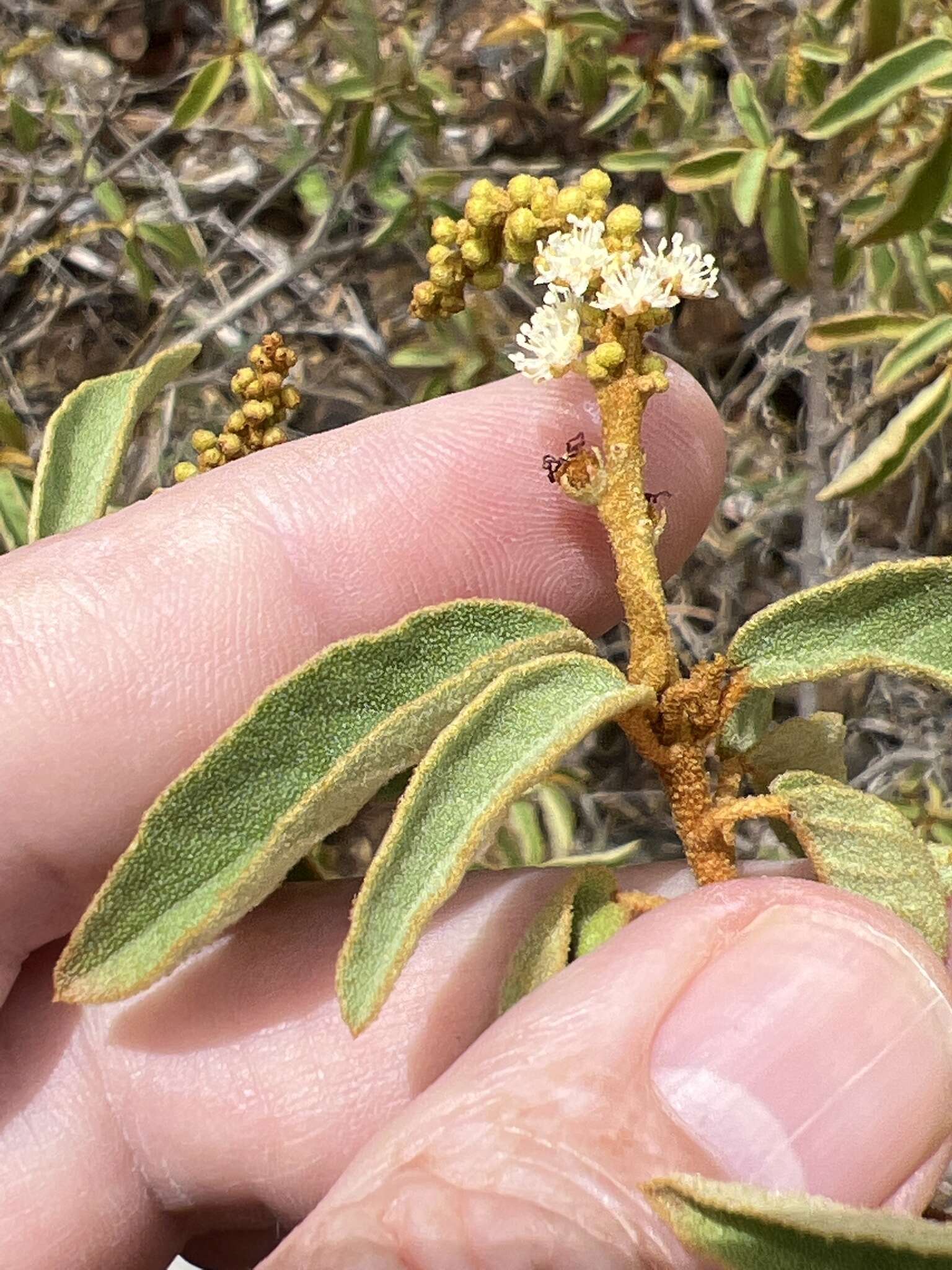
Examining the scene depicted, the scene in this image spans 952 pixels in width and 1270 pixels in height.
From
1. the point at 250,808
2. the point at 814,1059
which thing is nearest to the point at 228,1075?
the point at 250,808

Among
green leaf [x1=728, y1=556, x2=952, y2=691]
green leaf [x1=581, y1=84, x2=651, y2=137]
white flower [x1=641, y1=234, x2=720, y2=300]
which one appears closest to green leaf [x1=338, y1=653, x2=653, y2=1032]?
green leaf [x1=728, y1=556, x2=952, y2=691]

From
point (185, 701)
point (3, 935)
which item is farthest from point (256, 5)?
point (3, 935)

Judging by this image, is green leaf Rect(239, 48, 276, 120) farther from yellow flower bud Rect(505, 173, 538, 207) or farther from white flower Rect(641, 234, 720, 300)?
white flower Rect(641, 234, 720, 300)

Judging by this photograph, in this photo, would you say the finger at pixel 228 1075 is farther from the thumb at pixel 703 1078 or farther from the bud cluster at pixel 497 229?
the bud cluster at pixel 497 229

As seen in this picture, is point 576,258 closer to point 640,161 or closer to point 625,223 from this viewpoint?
point 625,223

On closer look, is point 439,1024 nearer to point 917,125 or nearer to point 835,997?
point 835,997
